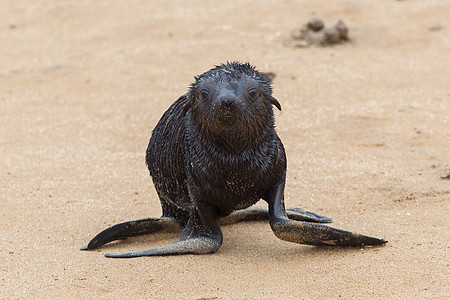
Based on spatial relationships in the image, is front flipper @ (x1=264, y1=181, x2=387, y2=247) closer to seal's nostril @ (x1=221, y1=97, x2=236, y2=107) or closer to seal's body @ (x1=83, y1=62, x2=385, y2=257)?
seal's body @ (x1=83, y1=62, x2=385, y2=257)

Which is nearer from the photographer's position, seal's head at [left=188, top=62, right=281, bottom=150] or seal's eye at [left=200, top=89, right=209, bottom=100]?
seal's head at [left=188, top=62, right=281, bottom=150]

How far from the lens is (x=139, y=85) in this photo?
8789 millimetres

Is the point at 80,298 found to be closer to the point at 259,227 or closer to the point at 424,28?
the point at 259,227

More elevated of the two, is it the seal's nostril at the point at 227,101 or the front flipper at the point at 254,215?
the seal's nostril at the point at 227,101

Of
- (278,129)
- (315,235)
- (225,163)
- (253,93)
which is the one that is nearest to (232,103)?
(253,93)

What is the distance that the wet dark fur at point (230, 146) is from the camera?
4.34 metres

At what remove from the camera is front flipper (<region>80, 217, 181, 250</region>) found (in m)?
4.86

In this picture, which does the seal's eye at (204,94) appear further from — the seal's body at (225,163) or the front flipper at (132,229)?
the front flipper at (132,229)

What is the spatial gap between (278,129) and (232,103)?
3289mm

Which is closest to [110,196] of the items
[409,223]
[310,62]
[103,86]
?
[409,223]

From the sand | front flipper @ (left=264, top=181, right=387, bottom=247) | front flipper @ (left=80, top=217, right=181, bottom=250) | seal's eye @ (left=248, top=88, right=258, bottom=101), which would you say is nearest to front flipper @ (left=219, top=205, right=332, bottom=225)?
the sand

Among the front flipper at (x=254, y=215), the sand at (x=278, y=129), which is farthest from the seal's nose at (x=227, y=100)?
the front flipper at (x=254, y=215)

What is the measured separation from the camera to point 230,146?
4.41 metres

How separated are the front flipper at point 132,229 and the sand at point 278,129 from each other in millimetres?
74
